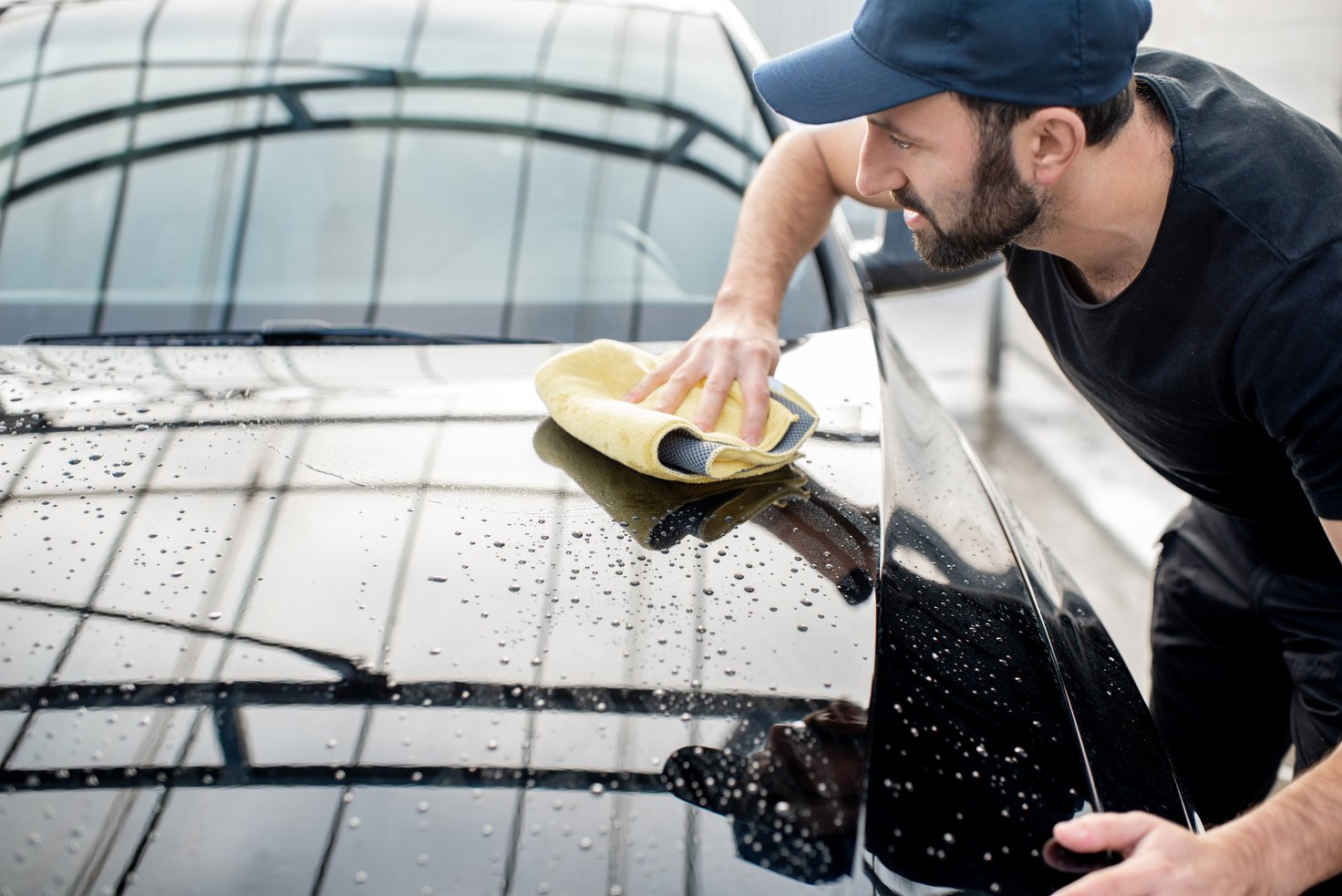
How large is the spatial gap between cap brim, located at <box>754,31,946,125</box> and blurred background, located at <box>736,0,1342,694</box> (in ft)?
3.88

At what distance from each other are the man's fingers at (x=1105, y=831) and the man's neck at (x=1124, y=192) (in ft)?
2.24

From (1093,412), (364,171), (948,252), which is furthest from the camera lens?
(1093,412)

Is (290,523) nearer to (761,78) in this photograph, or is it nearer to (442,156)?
(761,78)

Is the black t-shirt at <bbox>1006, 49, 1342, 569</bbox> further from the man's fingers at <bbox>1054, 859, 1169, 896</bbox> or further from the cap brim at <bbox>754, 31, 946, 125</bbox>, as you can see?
the man's fingers at <bbox>1054, 859, 1169, 896</bbox>

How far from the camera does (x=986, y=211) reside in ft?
4.47

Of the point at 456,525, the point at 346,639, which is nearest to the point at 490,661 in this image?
the point at 346,639

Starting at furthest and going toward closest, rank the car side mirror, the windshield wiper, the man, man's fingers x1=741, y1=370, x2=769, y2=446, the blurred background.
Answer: the blurred background < the car side mirror < the windshield wiper < man's fingers x1=741, y1=370, x2=769, y2=446 < the man

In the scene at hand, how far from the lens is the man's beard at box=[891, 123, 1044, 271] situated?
4.36 ft

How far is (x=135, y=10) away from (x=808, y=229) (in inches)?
49.2

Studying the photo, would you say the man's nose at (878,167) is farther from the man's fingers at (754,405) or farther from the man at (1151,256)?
the man's fingers at (754,405)

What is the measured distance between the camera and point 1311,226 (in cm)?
125

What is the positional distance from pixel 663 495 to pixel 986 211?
1.64 ft

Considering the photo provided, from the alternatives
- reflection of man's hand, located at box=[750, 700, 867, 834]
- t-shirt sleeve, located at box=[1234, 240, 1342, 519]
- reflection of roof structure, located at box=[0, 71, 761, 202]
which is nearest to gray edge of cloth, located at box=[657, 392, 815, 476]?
reflection of man's hand, located at box=[750, 700, 867, 834]

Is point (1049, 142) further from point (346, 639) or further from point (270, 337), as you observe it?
point (270, 337)
